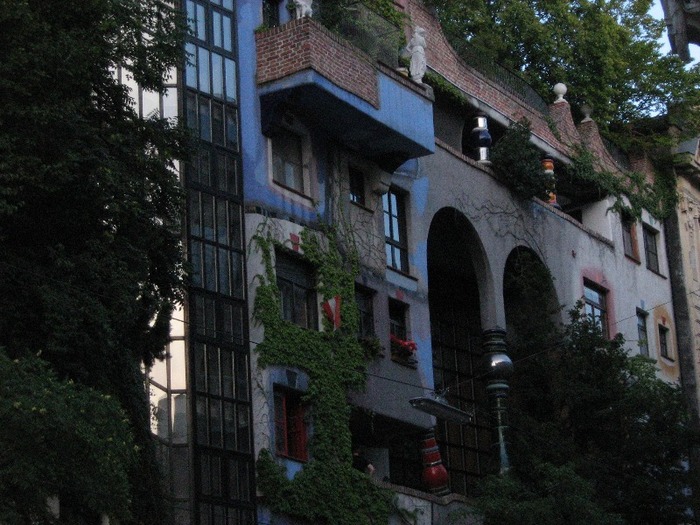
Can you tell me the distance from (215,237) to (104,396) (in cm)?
721

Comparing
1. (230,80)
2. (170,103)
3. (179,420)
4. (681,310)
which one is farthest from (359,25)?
(681,310)

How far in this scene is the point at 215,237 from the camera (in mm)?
26734

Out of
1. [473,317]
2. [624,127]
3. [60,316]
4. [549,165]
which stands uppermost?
[624,127]

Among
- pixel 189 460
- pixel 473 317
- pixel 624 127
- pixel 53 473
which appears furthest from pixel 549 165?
pixel 53 473

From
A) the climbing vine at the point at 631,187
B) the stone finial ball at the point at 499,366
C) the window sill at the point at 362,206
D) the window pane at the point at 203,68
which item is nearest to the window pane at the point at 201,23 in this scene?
the window pane at the point at 203,68

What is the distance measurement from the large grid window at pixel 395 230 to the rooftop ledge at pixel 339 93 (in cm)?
85

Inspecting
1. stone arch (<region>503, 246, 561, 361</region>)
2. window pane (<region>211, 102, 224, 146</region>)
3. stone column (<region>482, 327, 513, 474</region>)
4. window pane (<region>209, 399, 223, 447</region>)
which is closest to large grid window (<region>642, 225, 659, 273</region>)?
stone arch (<region>503, 246, 561, 361</region>)

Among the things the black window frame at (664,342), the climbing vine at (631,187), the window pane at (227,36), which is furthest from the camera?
the black window frame at (664,342)

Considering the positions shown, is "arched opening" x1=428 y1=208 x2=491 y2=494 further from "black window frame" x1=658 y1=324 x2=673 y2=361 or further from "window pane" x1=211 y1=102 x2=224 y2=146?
"window pane" x1=211 y1=102 x2=224 y2=146

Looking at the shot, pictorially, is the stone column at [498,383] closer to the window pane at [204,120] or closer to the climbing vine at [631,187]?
the climbing vine at [631,187]

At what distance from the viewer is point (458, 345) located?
36.8 meters

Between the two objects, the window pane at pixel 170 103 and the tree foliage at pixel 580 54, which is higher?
the tree foliage at pixel 580 54

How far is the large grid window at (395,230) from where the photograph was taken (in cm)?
3119

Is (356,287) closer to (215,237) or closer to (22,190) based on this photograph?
(215,237)
